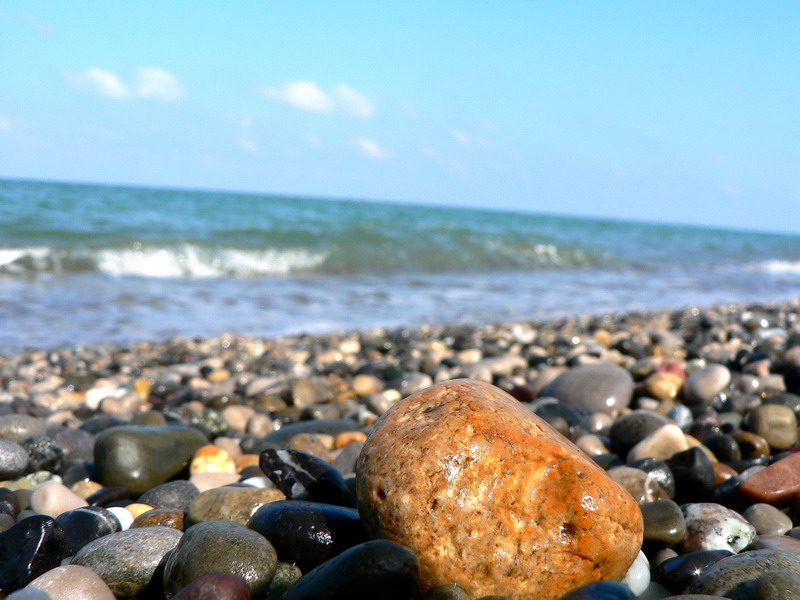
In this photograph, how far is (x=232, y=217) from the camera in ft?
84.0

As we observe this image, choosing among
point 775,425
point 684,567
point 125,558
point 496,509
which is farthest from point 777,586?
point 775,425

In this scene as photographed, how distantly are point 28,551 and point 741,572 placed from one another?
1971mm

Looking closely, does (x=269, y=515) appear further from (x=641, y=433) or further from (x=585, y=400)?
(x=585, y=400)

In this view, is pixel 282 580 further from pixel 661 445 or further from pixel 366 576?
pixel 661 445

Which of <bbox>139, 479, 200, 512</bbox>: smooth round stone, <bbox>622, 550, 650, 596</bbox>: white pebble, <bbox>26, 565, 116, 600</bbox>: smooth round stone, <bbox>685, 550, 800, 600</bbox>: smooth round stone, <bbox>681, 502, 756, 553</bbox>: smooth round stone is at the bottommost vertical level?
<bbox>139, 479, 200, 512</bbox>: smooth round stone

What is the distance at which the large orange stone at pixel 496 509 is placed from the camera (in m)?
1.86

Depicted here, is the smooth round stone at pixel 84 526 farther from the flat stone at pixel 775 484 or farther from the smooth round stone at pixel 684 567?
the flat stone at pixel 775 484

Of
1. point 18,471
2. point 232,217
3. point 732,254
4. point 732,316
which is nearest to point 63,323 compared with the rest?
point 18,471

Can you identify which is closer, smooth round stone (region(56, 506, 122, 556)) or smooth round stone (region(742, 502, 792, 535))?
smooth round stone (region(56, 506, 122, 556))

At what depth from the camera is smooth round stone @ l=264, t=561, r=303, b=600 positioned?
196cm

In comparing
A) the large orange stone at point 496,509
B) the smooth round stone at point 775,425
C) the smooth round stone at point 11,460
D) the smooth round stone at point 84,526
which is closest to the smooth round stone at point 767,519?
the large orange stone at point 496,509

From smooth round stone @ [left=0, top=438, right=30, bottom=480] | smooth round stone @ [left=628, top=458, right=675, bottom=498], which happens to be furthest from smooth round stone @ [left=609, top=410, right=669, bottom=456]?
smooth round stone @ [left=0, top=438, right=30, bottom=480]

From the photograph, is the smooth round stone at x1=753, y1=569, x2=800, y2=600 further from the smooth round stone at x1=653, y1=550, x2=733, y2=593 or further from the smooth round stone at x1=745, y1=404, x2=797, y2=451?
the smooth round stone at x1=745, y1=404, x2=797, y2=451

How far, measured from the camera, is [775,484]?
261cm
